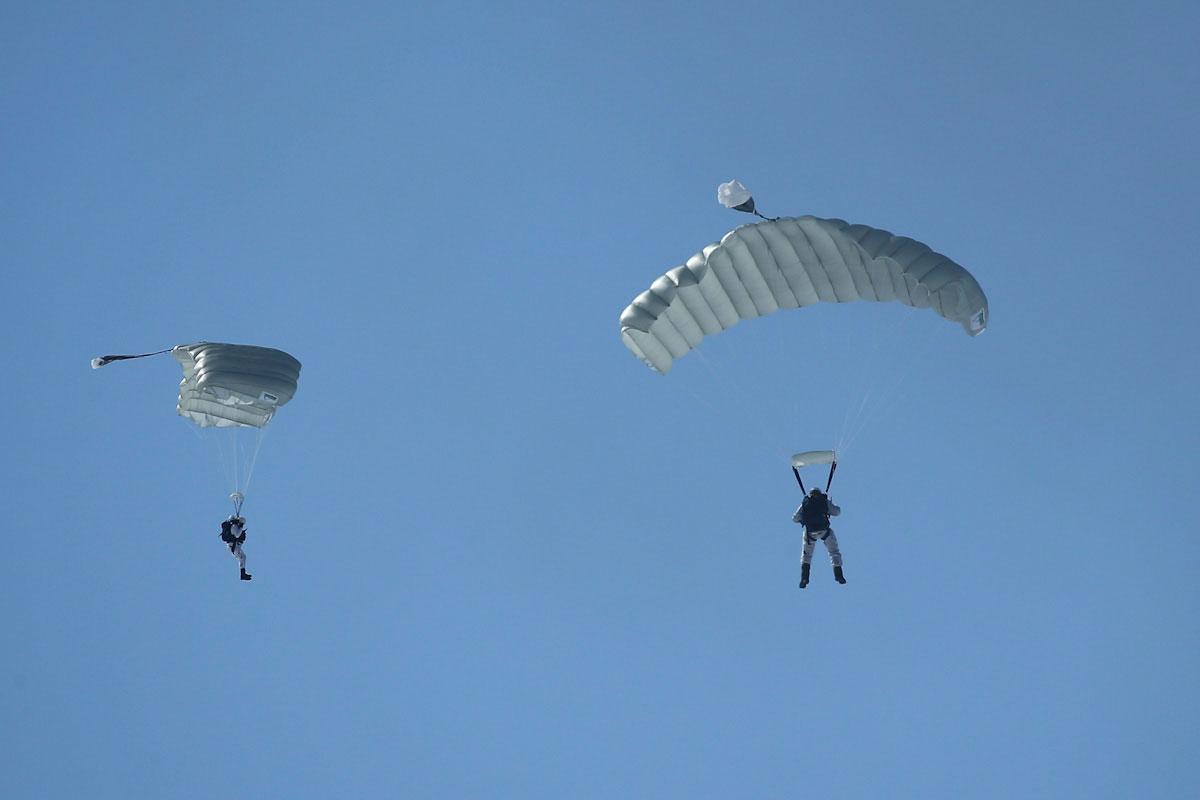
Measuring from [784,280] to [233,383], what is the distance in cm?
825

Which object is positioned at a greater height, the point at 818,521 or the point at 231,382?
the point at 231,382

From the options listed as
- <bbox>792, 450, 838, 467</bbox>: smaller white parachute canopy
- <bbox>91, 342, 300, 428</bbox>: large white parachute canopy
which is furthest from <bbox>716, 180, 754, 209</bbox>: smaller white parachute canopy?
<bbox>91, 342, 300, 428</bbox>: large white parachute canopy

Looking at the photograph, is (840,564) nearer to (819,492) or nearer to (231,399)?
(819,492)

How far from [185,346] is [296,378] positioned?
1.79 metres

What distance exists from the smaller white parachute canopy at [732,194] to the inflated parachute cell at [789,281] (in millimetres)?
990

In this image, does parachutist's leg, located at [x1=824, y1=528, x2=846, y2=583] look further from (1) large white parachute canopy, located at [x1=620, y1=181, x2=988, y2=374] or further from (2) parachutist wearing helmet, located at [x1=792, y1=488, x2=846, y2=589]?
(1) large white parachute canopy, located at [x1=620, y1=181, x2=988, y2=374]

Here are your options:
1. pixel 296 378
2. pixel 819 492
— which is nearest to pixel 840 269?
pixel 819 492

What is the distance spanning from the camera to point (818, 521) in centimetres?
2550

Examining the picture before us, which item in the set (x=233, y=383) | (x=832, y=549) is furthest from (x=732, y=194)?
(x=233, y=383)

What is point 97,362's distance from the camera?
29.4m

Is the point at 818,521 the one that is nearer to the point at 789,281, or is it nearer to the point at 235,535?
the point at 789,281

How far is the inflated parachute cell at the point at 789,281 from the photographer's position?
977 inches

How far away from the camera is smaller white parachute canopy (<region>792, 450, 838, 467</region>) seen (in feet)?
84.6

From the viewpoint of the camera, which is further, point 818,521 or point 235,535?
point 235,535
